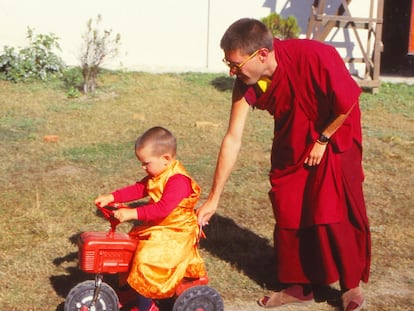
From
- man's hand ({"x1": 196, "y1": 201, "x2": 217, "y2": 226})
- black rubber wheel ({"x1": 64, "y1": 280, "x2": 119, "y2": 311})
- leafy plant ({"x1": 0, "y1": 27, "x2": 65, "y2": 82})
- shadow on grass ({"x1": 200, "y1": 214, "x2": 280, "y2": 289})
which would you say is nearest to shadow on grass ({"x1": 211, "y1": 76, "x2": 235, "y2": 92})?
leafy plant ({"x1": 0, "y1": 27, "x2": 65, "y2": 82})

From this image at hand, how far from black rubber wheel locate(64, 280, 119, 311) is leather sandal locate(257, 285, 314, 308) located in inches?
39.1

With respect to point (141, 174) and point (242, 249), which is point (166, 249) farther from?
point (141, 174)

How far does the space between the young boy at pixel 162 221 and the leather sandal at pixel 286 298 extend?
2.25ft

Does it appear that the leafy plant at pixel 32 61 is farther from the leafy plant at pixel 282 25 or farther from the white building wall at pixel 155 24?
the leafy plant at pixel 282 25

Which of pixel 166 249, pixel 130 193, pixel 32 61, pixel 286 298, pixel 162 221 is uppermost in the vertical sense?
pixel 32 61

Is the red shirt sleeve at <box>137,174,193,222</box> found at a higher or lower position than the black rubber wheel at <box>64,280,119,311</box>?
higher

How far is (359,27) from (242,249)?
723cm

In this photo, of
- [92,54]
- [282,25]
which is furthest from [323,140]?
[282,25]

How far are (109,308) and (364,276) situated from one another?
1560mm

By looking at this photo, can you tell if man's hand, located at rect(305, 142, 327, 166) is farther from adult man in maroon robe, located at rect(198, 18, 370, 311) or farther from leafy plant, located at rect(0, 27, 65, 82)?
leafy plant, located at rect(0, 27, 65, 82)

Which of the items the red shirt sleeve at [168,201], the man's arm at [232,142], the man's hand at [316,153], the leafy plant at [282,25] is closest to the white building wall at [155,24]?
the leafy plant at [282,25]

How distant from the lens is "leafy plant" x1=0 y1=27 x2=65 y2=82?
10.8m

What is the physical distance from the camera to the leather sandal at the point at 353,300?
4.07 meters

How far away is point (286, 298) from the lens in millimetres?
4207
